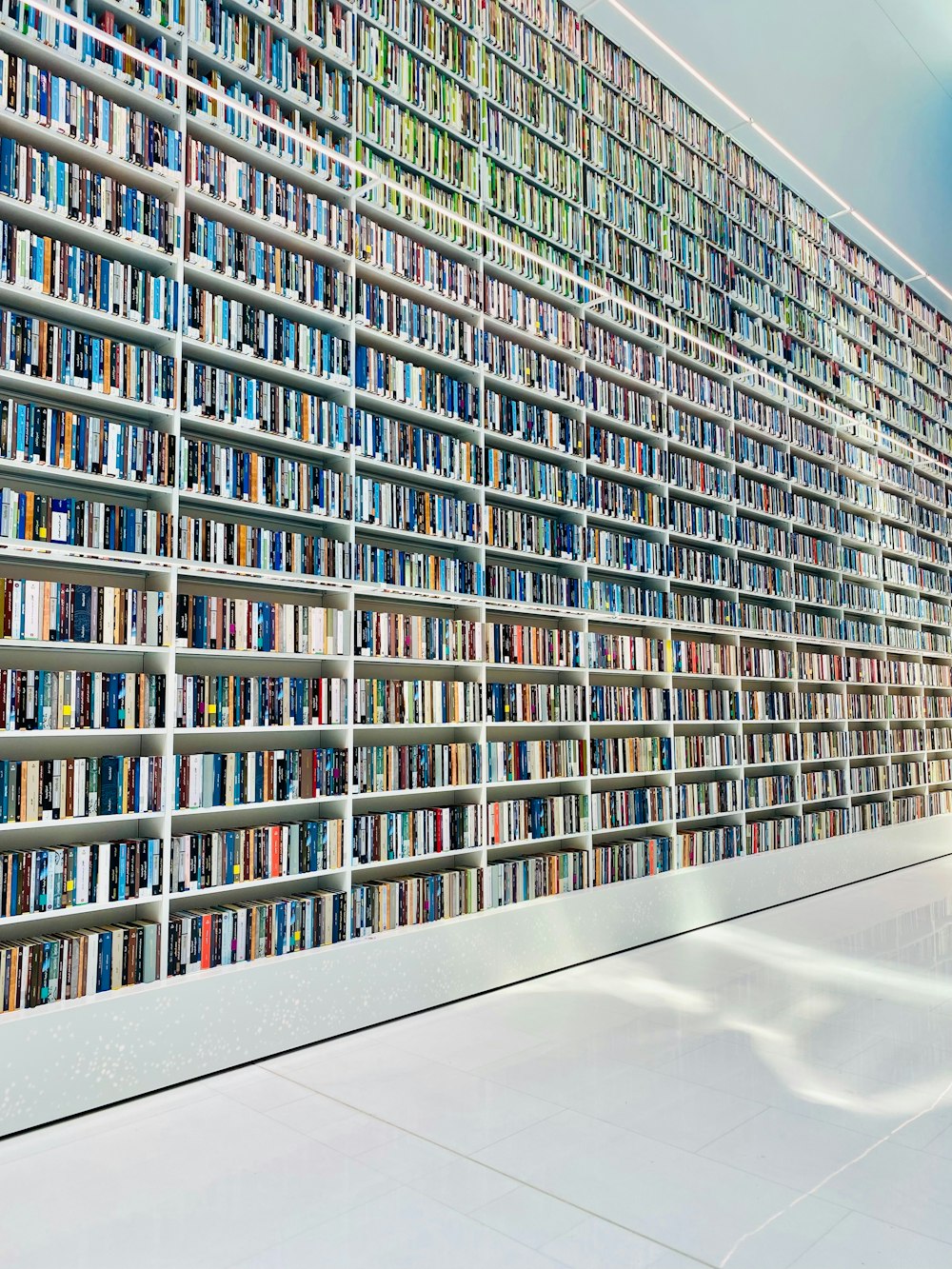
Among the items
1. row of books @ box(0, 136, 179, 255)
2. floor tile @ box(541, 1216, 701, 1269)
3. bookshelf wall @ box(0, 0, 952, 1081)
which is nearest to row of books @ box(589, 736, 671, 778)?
bookshelf wall @ box(0, 0, 952, 1081)

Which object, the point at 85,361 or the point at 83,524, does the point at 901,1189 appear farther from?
the point at 85,361

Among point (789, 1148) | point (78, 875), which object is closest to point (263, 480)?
Answer: point (78, 875)

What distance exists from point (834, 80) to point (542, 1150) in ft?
19.5

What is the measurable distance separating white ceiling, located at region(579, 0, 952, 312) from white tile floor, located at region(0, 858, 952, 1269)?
495 cm

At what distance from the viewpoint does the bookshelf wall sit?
9.30 ft

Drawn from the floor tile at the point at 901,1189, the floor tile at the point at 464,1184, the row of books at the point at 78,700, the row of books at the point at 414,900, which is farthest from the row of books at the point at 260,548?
the floor tile at the point at 901,1189

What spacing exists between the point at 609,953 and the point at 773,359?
427cm

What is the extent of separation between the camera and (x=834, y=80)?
5367 millimetres

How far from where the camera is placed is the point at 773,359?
6316mm

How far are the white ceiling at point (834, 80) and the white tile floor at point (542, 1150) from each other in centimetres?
495

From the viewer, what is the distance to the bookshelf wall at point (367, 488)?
112 inches

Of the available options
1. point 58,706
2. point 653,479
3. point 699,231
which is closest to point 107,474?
point 58,706

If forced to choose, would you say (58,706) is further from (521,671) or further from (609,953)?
(609,953)

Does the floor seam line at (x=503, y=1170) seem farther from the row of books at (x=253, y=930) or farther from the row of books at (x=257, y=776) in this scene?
the row of books at (x=257, y=776)
